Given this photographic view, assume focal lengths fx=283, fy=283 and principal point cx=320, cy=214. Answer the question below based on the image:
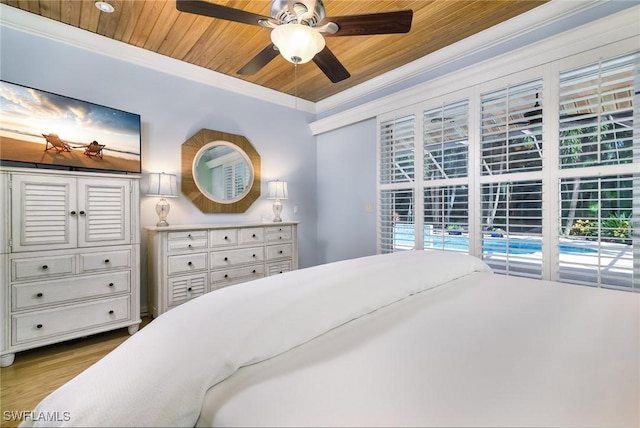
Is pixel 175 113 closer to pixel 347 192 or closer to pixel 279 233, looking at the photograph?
pixel 279 233

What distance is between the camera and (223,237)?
2854 mm

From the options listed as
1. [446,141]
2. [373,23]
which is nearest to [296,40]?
[373,23]

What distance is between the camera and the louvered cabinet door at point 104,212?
7.20ft

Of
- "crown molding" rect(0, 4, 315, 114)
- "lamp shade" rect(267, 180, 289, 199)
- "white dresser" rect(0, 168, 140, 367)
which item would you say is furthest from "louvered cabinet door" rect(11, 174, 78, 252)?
"lamp shade" rect(267, 180, 289, 199)

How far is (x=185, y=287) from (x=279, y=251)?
105 centimetres

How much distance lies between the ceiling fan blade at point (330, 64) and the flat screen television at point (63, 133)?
1852mm

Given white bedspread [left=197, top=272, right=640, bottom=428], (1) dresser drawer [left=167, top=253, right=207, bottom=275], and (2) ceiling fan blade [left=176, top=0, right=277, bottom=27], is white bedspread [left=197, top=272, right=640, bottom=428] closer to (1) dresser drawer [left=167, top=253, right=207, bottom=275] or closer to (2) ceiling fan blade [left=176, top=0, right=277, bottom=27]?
(2) ceiling fan blade [left=176, top=0, right=277, bottom=27]

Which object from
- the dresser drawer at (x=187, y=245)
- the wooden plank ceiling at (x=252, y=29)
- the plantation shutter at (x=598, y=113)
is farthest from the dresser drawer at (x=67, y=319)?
the plantation shutter at (x=598, y=113)

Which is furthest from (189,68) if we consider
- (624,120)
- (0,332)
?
(624,120)

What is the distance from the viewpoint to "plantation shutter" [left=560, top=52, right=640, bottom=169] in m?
1.86

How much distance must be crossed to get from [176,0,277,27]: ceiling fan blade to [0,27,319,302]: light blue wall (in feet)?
5.61

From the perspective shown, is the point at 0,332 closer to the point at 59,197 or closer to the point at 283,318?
the point at 59,197

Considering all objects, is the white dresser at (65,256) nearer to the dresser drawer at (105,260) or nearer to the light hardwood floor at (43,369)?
the dresser drawer at (105,260)

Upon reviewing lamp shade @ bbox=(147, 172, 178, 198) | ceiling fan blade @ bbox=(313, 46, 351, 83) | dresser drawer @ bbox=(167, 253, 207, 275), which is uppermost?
ceiling fan blade @ bbox=(313, 46, 351, 83)
